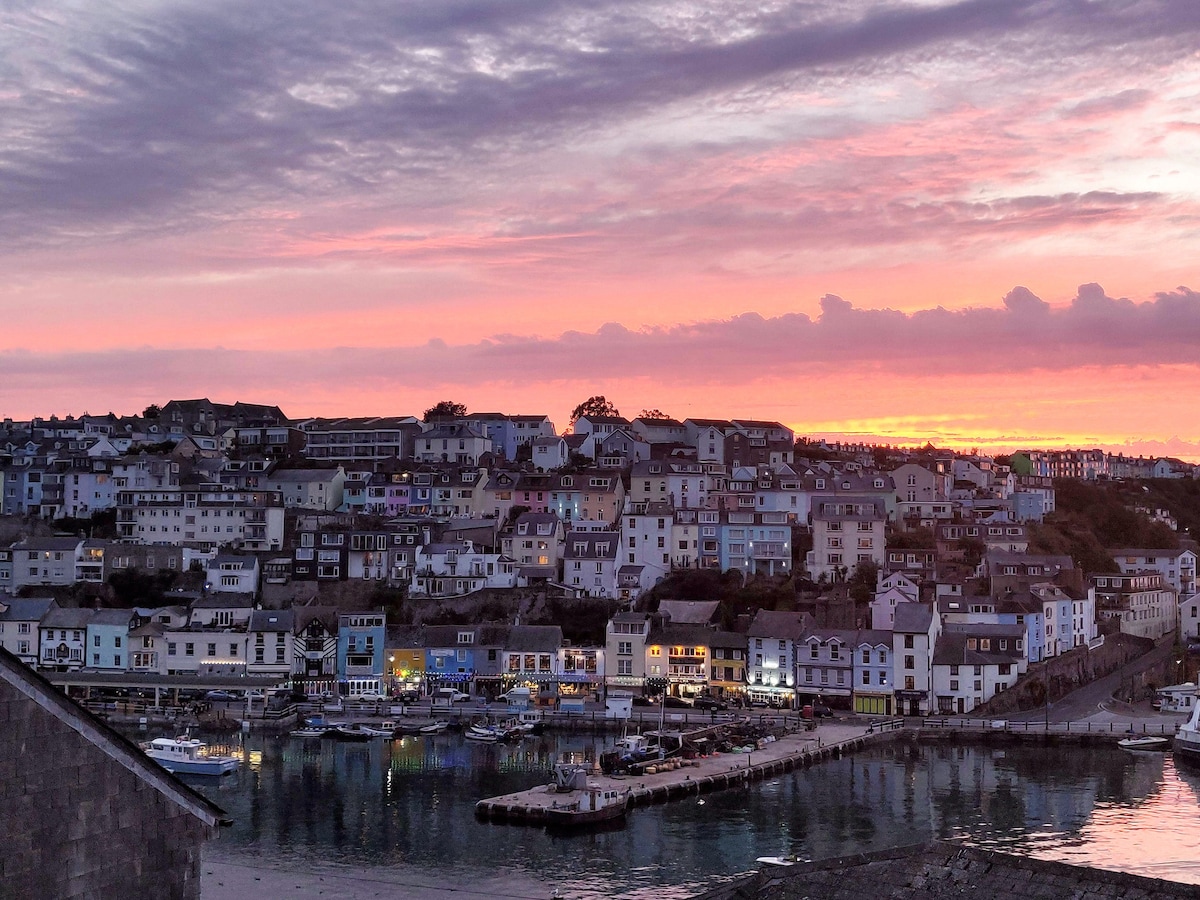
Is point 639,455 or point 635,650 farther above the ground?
point 639,455

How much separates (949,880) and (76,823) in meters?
9.62

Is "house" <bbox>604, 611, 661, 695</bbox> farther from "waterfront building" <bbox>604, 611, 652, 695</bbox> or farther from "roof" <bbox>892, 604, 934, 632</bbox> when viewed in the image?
"roof" <bbox>892, 604, 934, 632</bbox>

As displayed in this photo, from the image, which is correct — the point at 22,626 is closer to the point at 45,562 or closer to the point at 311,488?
the point at 45,562

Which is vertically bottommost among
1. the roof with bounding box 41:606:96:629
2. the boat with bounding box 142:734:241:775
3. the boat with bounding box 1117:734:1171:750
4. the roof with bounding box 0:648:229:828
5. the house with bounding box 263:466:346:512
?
the boat with bounding box 142:734:241:775

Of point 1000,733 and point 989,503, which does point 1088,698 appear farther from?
point 989,503

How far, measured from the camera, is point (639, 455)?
89.6 meters

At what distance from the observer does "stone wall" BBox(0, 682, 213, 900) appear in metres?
11.1

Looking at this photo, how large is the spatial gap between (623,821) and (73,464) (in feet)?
189

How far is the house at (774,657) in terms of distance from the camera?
59.5 m

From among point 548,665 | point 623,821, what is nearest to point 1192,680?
point 548,665

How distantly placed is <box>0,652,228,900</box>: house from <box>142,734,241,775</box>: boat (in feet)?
117

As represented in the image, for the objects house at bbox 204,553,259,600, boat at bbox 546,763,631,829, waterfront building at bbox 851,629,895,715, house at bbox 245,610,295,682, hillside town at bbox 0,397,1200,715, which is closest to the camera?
boat at bbox 546,763,631,829

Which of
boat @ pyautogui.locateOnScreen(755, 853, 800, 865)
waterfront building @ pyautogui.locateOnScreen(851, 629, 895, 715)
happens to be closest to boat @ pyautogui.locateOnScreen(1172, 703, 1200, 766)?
waterfront building @ pyautogui.locateOnScreen(851, 629, 895, 715)

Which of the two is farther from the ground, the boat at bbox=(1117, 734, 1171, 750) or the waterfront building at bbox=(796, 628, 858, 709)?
the waterfront building at bbox=(796, 628, 858, 709)
